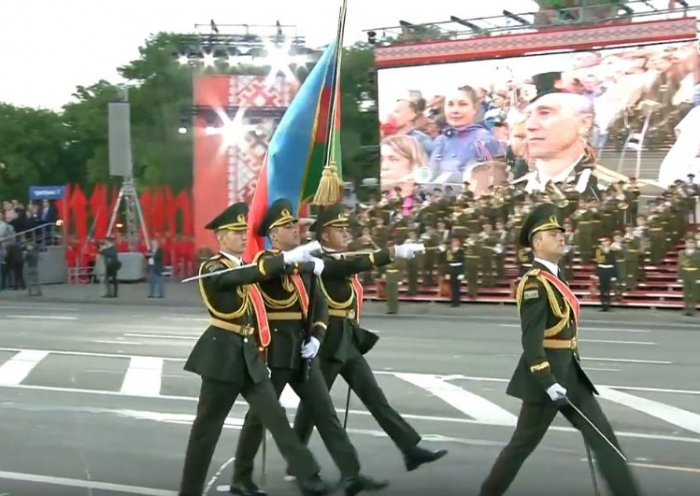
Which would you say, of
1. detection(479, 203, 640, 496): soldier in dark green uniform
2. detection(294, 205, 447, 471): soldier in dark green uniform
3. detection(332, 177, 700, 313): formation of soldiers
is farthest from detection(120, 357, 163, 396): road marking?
detection(332, 177, 700, 313): formation of soldiers

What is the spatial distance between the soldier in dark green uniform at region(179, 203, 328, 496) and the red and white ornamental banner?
1065 inches

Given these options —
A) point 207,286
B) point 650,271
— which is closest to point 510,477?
point 207,286

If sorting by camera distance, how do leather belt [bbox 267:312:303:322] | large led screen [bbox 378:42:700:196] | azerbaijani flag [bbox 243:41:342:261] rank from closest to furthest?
leather belt [bbox 267:312:303:322]
azerbaijani flag [bbox 243:41:342:261]
large led screen [bbox 378:42:700:196]

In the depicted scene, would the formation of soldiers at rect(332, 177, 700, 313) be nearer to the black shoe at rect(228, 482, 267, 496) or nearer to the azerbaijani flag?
the azerbaijani flag

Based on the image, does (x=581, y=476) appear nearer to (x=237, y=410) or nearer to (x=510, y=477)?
(x=510, y=477)

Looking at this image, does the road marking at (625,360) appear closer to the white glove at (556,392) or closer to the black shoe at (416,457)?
the black shoe at (416,457)

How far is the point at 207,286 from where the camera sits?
654 cm

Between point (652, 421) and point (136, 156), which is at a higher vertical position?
point (136, 156)

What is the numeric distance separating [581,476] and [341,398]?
3857mm

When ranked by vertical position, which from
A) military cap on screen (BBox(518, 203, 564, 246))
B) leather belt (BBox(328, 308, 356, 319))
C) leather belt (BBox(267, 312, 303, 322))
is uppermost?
military cap on screen (BBox(518, 203, 564, 246))

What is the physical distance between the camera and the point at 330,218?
→ 24.2 feet

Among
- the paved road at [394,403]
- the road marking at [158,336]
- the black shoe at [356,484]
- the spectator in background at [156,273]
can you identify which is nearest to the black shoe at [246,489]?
the paved road at [394,403]

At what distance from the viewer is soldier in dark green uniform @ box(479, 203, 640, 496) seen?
19.8 feet

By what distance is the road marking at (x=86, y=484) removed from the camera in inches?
280
